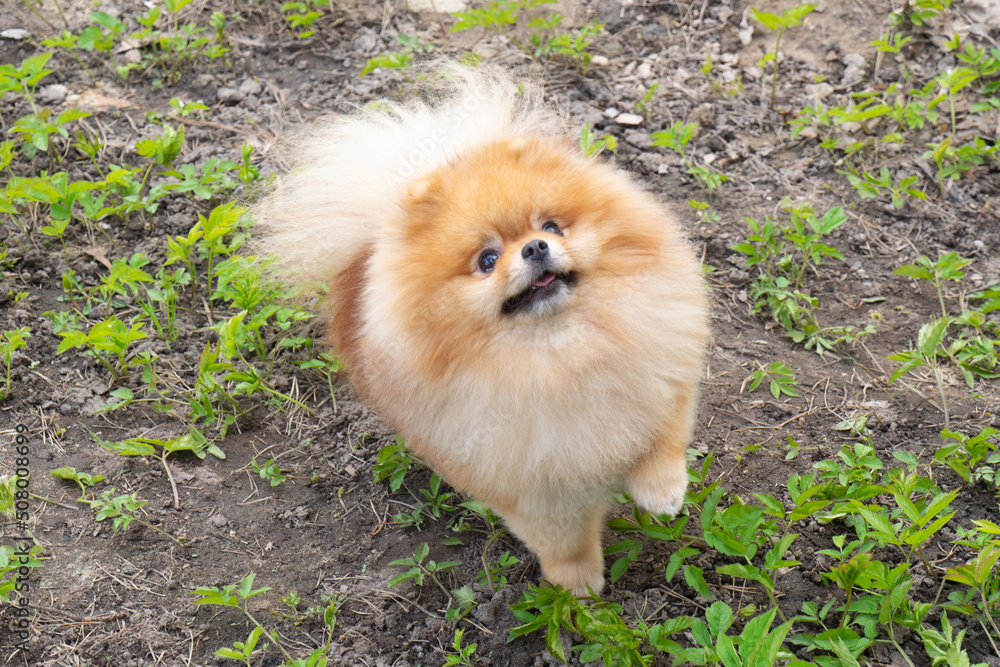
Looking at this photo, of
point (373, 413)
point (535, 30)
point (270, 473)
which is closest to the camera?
point (270, 473)

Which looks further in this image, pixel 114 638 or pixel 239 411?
pixel 239 411

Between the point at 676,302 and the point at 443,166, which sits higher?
the point at 443,166

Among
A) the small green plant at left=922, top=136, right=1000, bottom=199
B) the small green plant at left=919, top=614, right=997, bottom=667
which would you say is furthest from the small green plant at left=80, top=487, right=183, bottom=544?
the small green plant at left=922, top=136, right=1000, bottom=199

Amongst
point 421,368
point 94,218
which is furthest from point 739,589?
point 94,218

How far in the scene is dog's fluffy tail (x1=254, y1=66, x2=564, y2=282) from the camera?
2502 mm

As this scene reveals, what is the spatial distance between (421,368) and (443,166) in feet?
2.04

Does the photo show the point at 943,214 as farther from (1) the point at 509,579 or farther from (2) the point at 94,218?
(2) the point at 94,218

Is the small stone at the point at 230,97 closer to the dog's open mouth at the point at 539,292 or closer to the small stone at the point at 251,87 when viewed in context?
the small stone at the point at 251,87

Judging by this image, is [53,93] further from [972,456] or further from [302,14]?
[972,456]

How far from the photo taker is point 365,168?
2.57 m

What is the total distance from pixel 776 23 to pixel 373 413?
2.63 m

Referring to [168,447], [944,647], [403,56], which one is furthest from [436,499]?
[403,56]

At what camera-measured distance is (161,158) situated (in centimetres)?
359

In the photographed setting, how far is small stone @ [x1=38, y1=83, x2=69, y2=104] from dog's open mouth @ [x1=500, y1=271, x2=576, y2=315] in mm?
3429
